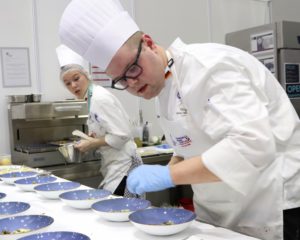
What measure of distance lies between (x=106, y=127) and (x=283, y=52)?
181cm

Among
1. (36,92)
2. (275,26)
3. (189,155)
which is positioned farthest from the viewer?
(36,92)

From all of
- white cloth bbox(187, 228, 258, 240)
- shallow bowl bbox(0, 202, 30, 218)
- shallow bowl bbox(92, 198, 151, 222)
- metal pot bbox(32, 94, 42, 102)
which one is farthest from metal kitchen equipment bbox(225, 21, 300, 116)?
shallow bowl bbox(0, 202, 30, 218)

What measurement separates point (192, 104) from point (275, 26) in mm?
2568

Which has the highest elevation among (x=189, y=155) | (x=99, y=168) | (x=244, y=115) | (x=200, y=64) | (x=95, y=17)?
(x=95, y=17)

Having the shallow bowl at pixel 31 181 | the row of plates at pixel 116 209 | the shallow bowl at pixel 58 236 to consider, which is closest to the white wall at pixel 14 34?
the shallow bowl at pixel 31 181

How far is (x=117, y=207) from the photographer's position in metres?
1.45

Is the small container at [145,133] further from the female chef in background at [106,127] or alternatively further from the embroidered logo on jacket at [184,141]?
the embroidered logo on jacket at [184,141]

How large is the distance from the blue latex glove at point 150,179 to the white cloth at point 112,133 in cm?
139

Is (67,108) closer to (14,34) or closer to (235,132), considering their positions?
(14,34)

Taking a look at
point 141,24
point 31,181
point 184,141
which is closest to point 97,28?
point 184,141

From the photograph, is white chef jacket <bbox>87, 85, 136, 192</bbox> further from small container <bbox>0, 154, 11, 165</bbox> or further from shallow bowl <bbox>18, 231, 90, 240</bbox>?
shallow bowl <bbox>18, 231, 90, 240</bbox>

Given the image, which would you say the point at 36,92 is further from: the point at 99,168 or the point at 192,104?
the point at 192,104

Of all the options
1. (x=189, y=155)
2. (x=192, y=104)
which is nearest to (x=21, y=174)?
(x=189, y=155)

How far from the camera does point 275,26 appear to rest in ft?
11.3
